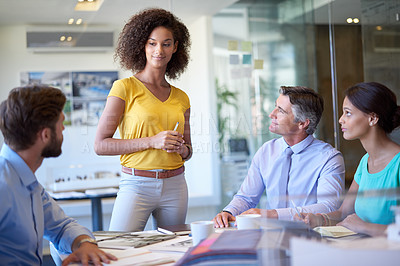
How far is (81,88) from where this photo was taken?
4.46 metres

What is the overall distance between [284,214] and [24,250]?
2.46 feet

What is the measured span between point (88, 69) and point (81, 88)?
190 millimetres

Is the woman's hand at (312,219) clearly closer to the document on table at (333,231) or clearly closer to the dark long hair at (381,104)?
the document on table at (333,231)

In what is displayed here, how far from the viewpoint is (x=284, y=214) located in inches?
41.6

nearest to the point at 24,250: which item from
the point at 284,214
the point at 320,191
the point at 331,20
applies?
the point at 284,214

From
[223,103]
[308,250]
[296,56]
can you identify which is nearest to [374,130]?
[308,250]

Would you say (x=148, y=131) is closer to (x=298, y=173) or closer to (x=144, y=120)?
(x=144, y=120)

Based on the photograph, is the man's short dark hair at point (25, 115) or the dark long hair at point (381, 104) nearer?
the man's short dark hair at point (25, 115)

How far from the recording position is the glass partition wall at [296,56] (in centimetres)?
366

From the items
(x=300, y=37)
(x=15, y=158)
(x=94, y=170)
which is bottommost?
(x=94, y=170)

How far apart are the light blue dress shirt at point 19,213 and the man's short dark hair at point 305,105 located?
4.39 ft

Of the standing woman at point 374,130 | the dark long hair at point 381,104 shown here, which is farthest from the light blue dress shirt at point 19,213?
the dark long hair at point 381,104

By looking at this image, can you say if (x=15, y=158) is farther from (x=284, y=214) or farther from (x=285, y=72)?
(x=285, y=72)

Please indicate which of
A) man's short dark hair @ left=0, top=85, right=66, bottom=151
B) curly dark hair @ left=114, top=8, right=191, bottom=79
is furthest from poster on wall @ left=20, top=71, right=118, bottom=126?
man's short dark hair @ left=0, top=85, right=66, bottom=151
